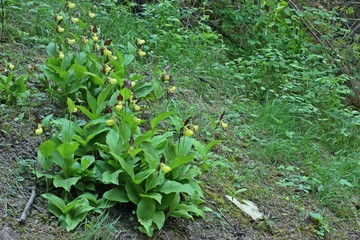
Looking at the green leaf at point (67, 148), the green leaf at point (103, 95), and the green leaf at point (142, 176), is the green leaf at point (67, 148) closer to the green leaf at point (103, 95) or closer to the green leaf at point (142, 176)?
the green leaf at point (142, 176)

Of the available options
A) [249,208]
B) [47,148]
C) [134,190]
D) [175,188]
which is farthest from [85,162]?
→ [249,208]

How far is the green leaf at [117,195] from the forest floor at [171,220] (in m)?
0.10

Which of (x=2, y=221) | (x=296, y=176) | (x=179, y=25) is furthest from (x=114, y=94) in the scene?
(x=179, y=25)

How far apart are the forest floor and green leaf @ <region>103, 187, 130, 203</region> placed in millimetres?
102

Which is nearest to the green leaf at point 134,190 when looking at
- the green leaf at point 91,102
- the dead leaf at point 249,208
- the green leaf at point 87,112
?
the green leaf at point 87,112

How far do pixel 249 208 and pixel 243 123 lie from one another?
4.53ft

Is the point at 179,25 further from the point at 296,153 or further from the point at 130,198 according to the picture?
the point at 130,198

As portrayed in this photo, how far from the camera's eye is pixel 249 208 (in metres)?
3.52

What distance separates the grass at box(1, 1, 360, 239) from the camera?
390cm

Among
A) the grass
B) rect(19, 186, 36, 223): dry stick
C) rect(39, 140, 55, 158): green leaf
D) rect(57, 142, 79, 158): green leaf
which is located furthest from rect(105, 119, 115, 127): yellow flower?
the grass

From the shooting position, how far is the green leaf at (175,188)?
2.81m

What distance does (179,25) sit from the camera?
19.7 feet

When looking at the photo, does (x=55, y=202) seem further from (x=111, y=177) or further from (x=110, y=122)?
(x=110, y=122)

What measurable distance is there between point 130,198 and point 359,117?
3272mm
